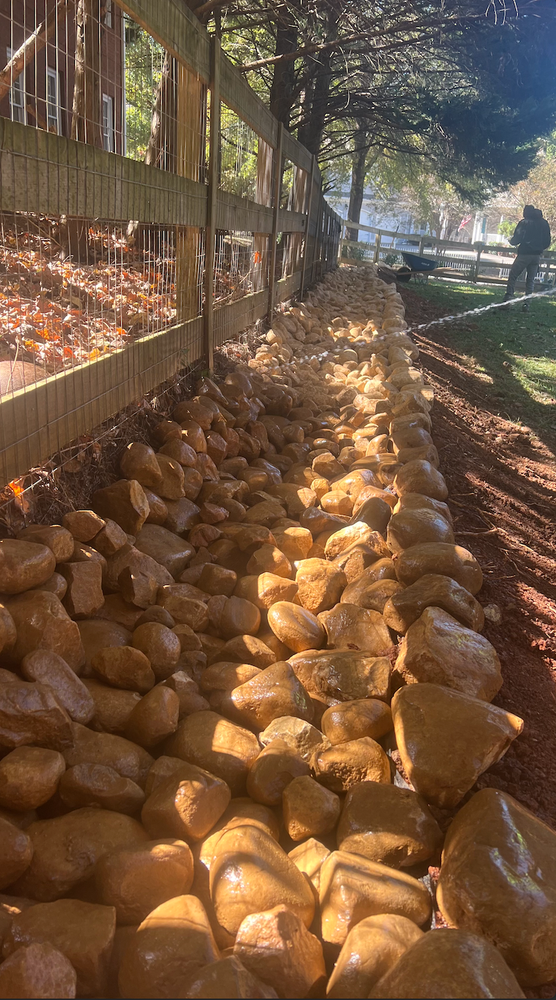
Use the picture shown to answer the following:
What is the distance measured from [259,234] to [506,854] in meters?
7.56

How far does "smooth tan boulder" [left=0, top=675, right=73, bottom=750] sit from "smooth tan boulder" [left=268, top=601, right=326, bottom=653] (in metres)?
1.07

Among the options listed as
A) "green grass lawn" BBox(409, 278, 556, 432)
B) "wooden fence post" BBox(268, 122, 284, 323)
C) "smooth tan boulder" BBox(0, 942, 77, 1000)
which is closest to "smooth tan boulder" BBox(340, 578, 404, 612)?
"smooth tan boulder" BBox(0, 942, 77, 1000)

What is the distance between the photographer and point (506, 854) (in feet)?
5.93

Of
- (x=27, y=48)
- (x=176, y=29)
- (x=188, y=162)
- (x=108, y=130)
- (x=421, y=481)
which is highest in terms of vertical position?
(x=176, y=29)

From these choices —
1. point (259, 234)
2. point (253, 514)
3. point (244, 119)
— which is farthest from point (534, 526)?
point (259, 234)

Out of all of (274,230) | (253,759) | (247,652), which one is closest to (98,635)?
(247,652)

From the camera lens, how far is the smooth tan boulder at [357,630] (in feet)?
9.64

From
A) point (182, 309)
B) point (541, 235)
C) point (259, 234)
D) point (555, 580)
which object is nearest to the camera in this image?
point (555, 580)

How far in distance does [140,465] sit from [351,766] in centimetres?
202

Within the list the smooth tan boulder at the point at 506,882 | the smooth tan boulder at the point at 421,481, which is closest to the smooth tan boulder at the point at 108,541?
the smooth tan boulder at the point at 421,481

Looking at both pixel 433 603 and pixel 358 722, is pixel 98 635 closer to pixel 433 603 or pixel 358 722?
pixel 358 722

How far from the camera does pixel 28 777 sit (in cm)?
196

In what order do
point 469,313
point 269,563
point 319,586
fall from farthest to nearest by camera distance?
point 469,313
point 269,563
point 319,586

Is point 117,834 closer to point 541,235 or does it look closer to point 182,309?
point 182,309
